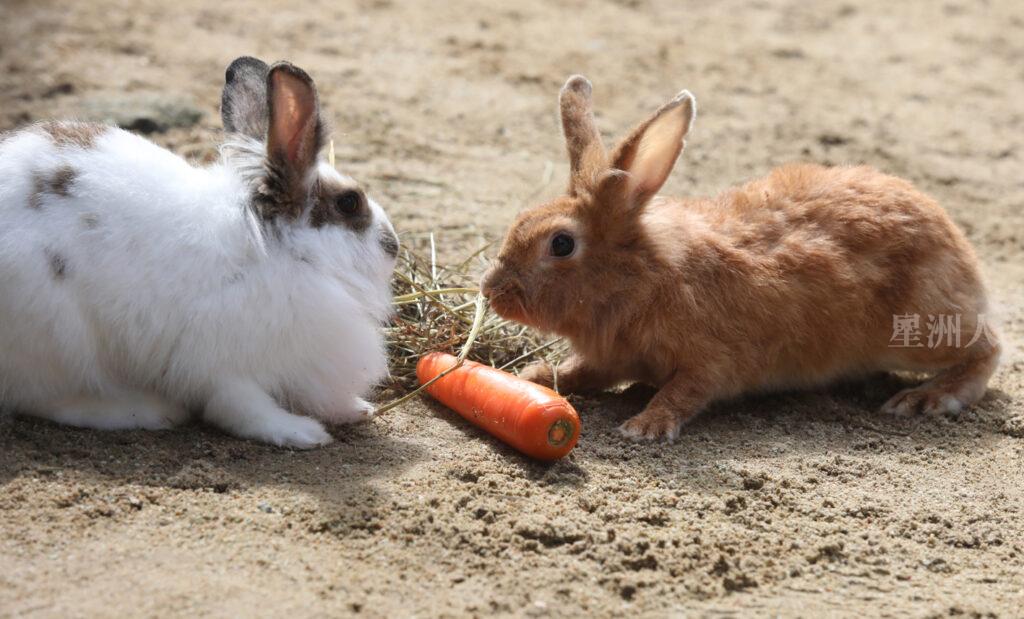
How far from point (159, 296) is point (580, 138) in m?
1.84

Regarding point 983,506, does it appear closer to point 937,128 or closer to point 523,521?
point 523,521

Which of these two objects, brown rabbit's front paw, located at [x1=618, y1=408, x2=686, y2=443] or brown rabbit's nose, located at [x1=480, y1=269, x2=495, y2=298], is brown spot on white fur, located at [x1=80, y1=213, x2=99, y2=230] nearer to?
brown rabbit's nose, located at [x1=480, y1=269, x2=495, y2=298]

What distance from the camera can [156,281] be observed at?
3838mm

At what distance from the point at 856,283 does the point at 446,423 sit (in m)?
1.77

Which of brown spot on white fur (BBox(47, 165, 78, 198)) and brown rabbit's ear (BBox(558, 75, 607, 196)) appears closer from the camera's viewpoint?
brown spot on white fur (BBox(47, 165, 78, 198))

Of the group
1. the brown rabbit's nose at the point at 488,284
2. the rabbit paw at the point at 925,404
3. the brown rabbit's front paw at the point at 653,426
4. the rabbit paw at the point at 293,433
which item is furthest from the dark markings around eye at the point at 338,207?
the rabbit paw at the point at 925,404

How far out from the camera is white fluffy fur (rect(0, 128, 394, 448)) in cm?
379

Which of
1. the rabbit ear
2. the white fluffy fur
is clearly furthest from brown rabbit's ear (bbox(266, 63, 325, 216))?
the rabbit ear

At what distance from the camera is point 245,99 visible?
4.25 meters

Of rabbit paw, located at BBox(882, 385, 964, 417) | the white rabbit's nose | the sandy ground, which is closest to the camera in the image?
the sandy ground

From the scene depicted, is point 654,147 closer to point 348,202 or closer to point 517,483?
point 348,202

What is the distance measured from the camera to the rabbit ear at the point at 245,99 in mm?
4211

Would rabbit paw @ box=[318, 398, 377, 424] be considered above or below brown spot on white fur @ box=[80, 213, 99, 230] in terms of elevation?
below

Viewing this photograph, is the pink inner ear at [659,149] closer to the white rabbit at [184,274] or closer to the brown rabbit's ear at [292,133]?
the white rabbit at [184,274]
